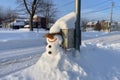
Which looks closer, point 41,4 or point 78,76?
point 78,76

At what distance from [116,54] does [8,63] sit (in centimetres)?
412

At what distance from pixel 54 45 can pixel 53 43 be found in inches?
3.8

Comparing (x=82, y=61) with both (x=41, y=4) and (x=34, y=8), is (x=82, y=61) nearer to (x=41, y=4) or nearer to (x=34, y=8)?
(x=34, y=8)

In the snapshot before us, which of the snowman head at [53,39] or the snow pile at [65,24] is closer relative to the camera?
the snowman head at [53,39]

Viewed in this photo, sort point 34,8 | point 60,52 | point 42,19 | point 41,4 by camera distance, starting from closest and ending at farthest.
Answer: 1. point 60,52
2. point 34,8
3. point 41,4
4. point 42,19

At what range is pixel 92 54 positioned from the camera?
940cm

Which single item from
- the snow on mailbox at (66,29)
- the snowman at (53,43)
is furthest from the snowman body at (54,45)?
the snow on mailbox at (66,29)

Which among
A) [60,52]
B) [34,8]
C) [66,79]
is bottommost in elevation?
[66,79]

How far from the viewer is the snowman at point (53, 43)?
797 cm

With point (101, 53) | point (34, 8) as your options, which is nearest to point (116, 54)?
point (101, 53)

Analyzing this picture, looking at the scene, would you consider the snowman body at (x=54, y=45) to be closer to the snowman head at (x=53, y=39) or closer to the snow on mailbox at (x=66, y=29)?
the snowman head at (x=53, y=39)

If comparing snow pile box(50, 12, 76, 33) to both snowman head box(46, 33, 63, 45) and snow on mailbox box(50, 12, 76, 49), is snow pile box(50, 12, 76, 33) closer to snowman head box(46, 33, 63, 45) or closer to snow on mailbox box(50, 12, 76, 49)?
snow on mailbox box(50, 12, 76, 49)

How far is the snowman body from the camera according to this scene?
7.97 m

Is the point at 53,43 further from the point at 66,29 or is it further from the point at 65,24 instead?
the point at 65,24
